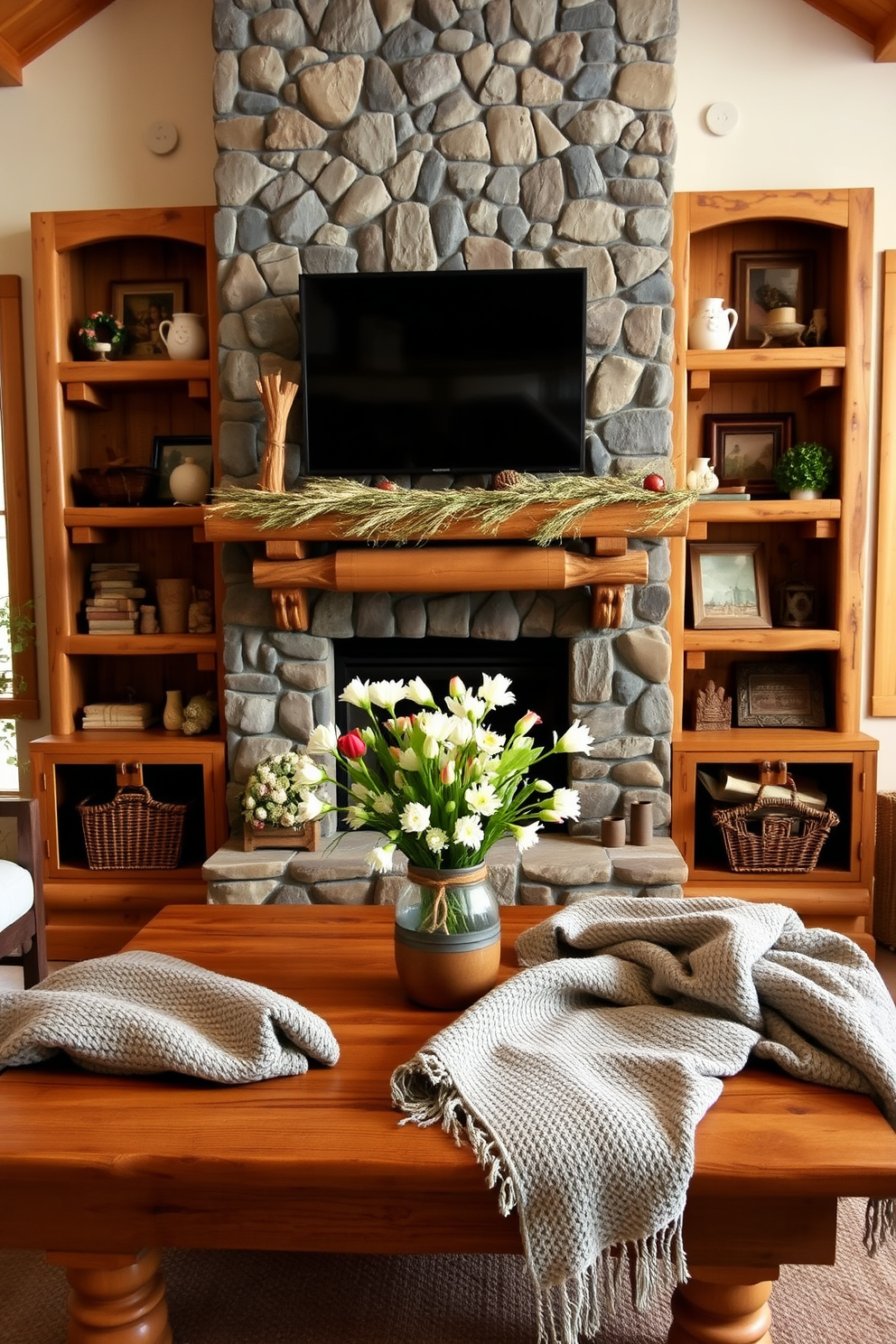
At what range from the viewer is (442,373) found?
3.37 meters

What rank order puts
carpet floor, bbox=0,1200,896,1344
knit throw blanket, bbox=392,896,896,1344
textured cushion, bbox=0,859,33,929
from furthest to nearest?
1. textured cushion, bbox=0,859,33,929
2. carpet floor, bbox=0,1200,896,1344
3. knit throw blanket, bbox=392,896,896,1344

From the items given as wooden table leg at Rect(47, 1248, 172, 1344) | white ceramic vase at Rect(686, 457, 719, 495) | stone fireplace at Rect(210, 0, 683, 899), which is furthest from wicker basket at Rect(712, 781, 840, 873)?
wooden table leg at Rect(47, 1248, 172, 1344)

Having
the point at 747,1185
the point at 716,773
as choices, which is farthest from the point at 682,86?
the point at 747,1185

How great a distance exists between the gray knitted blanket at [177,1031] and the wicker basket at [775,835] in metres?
2.25

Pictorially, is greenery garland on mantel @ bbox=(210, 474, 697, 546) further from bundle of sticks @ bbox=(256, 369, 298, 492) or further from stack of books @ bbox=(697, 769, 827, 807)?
stack of books @ bbox=(697, 769, 827, 807)

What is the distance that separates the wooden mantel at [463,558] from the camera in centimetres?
316

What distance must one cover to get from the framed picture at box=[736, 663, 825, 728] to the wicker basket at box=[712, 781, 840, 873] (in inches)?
13.6

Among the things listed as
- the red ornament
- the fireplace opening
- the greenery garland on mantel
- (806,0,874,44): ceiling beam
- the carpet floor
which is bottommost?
the carpet floor

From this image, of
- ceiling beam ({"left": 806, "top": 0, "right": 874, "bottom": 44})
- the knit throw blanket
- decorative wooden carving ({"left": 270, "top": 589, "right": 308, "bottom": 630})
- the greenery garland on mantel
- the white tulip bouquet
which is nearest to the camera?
the knit throw blanket

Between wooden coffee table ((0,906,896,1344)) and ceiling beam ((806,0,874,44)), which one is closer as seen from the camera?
wooden coffee table ((0,906,896,1344))

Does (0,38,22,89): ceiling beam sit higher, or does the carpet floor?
(0,38,22,89): ceiling beam

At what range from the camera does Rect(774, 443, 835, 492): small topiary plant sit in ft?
11.6

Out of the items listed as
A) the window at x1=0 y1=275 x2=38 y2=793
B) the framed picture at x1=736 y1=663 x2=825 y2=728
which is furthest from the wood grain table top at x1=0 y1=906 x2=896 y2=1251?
the window at x1=0 y1=275 x2=38 y2=793

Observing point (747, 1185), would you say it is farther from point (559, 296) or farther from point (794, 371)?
point (794, 371)
